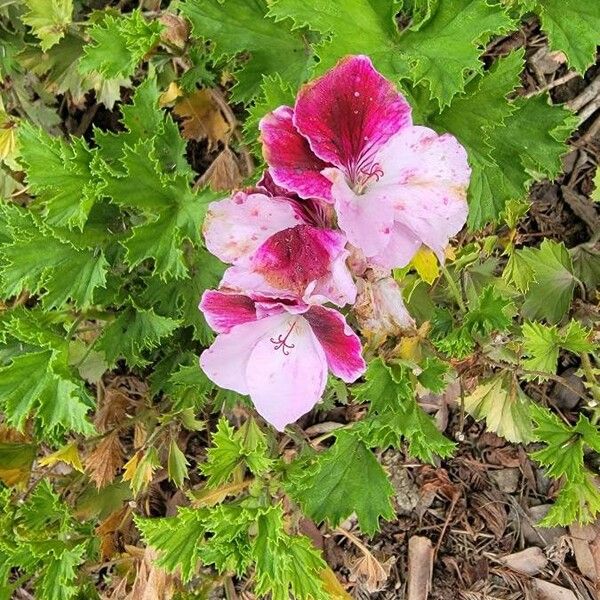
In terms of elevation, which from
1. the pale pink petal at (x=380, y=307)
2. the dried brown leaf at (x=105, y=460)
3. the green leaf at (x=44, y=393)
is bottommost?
the dried brown leaf at (x=105, y=460)

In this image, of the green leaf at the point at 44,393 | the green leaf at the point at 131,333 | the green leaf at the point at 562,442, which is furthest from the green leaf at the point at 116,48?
the green leaf at the point at 562,442

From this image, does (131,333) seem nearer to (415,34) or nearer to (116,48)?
(116,48)

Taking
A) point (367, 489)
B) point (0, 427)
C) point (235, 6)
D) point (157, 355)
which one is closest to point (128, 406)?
point (157, 355)

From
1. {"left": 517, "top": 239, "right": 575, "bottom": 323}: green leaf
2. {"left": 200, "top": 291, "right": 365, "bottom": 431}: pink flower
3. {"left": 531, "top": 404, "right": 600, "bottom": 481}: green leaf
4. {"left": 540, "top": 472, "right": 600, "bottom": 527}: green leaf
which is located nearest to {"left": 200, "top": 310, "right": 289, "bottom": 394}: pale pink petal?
{"left": 200, "top": 291, "right": 365, "bottom": 431}: pink flower

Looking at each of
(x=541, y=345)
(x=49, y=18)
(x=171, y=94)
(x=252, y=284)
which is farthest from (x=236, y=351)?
(x=49, y=18)

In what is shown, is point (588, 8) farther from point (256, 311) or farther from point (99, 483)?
point (99, 483)

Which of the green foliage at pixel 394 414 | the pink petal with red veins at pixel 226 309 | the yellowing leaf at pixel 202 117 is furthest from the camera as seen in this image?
the yellowing leaf at pixel 202 117

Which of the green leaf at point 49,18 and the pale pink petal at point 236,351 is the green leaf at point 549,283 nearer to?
the pale pink petal at point 236,351
